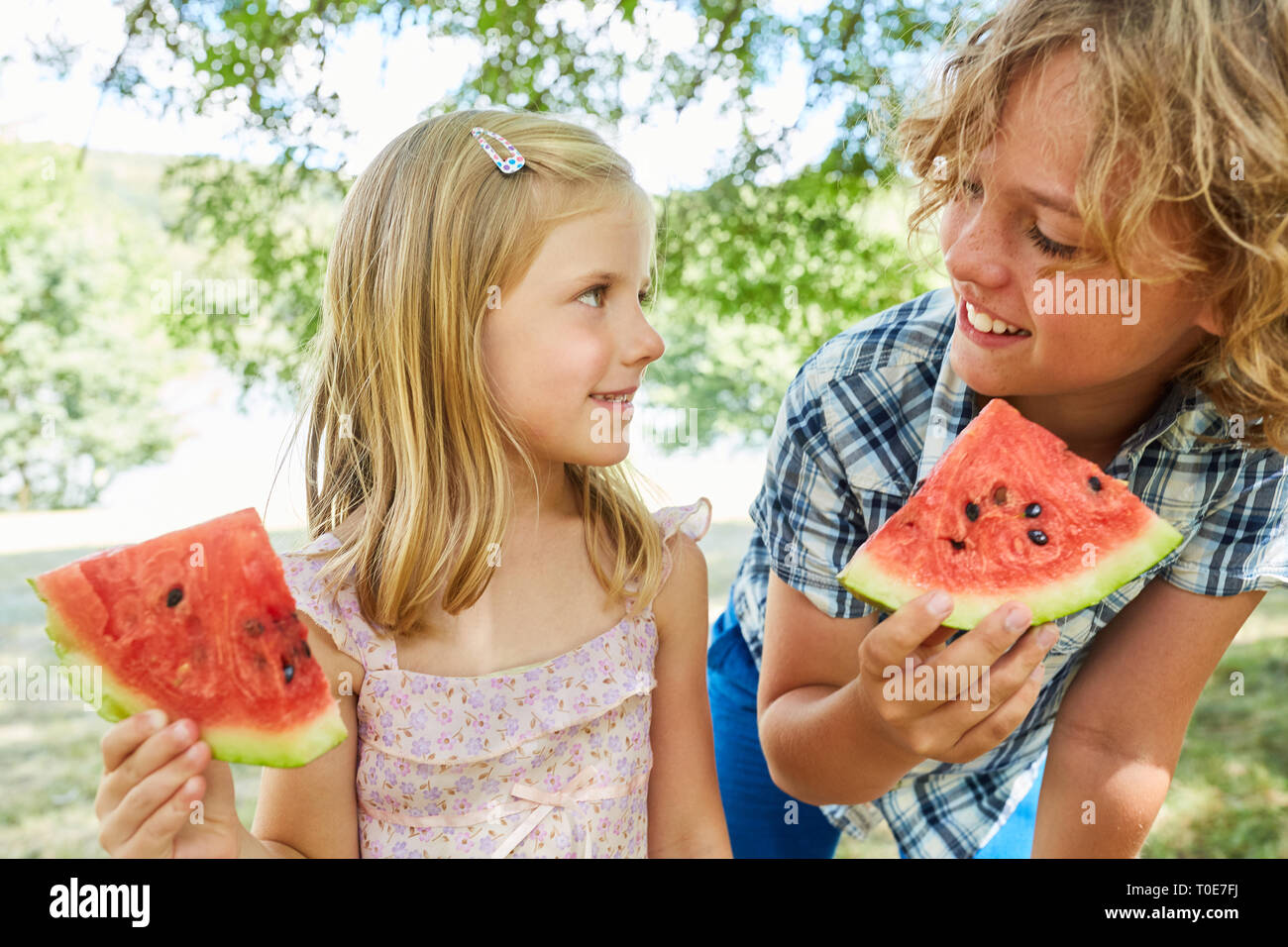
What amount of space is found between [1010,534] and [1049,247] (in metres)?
0.53

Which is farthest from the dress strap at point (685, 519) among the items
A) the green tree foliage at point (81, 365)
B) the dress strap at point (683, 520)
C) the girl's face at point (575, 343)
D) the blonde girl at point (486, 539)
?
the green tree foliage at point (81, 365)

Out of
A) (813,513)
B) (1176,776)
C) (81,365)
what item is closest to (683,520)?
(813,513)

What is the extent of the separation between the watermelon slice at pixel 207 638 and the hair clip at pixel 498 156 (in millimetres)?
855

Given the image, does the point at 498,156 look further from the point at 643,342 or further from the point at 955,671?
the point at 955,671

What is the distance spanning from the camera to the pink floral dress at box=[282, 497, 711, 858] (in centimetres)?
201

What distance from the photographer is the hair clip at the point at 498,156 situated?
2104 mm

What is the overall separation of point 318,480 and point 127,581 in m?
0.62

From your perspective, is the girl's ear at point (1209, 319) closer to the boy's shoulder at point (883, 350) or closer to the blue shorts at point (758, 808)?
the boy's shoulder at point (883, 350)

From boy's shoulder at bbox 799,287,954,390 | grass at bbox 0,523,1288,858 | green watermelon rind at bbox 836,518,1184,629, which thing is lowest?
grass at bbox 0,523,1288,858

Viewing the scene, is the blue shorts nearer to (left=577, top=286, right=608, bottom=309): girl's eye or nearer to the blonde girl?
the blonde girl

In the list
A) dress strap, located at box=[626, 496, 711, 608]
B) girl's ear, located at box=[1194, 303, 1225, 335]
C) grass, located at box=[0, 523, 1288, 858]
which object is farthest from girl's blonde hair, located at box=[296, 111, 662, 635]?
grass, located at box=[0, 523, 1288, 858]

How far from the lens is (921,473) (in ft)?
7.19

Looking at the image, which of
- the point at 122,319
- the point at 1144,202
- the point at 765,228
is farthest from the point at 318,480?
the point at 122,319

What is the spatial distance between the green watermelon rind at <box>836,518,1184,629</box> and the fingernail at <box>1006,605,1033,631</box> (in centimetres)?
10
